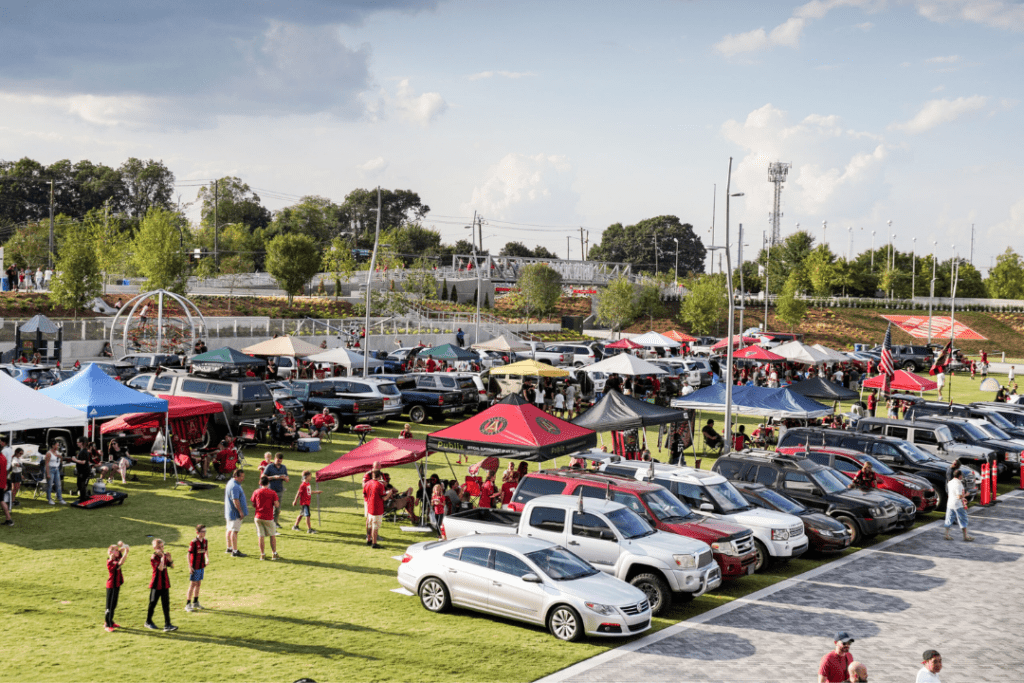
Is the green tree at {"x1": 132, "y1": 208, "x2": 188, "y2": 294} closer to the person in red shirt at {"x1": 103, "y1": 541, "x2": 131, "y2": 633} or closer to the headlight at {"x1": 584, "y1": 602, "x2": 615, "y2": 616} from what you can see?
the person in red shirt at {"x1": 103, "y1": 541, "x2": 131, "y2": 633}

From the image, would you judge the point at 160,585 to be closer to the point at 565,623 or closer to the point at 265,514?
the point at 265,514

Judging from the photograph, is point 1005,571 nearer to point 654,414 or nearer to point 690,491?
point 690,491

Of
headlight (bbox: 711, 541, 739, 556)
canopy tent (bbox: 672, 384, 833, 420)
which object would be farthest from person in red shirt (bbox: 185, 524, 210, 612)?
canopy tent (bbox: 672, 384, 833, 420)

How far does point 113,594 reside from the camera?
37.1 ft

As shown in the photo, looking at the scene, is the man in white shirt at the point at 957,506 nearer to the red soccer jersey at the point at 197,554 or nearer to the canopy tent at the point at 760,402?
the canopy tent at the point at 760,402

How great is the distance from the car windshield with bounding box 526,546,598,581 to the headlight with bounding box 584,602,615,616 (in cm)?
54

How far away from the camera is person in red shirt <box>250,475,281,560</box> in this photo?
47.5ft

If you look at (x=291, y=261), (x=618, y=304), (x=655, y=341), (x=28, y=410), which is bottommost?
(x=28, y=410)

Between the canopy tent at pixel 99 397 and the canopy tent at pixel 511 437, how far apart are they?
23.8 ft

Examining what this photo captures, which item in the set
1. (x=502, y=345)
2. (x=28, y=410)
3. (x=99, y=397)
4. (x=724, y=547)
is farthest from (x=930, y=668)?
(x=502, y=345)

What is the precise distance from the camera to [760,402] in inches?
1040

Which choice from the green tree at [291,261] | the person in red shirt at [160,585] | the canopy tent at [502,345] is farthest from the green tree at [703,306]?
the person in red shirt at [160,585]

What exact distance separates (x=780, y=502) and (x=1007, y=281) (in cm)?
11634

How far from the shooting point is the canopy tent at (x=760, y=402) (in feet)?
84.7
